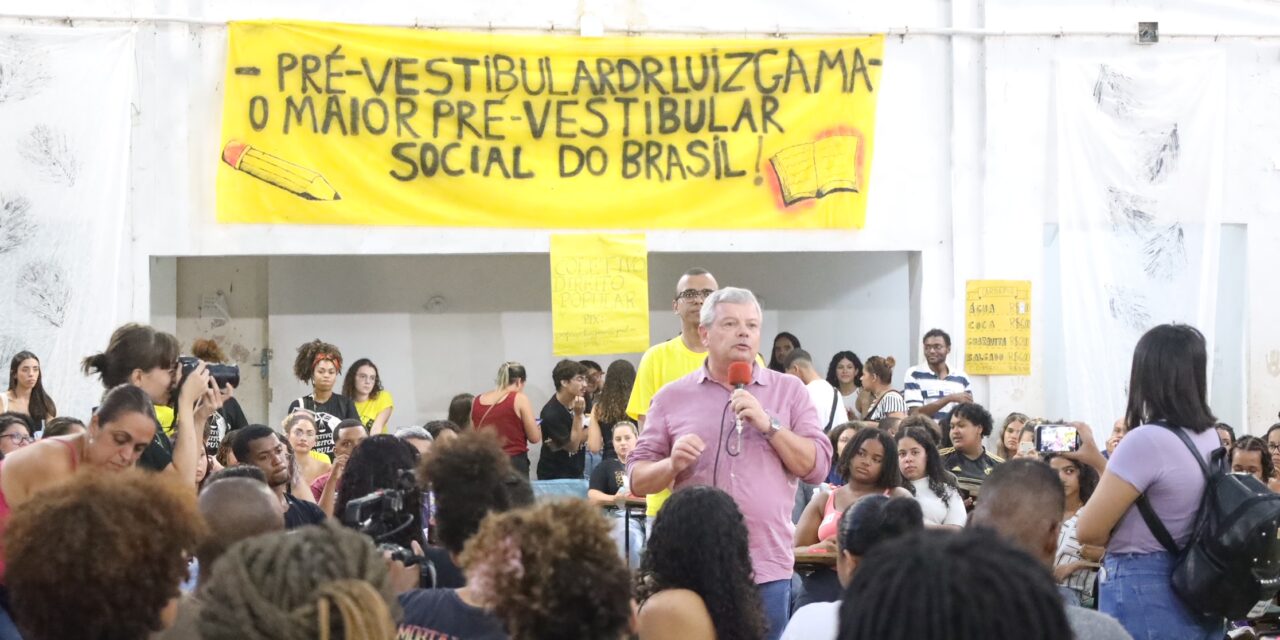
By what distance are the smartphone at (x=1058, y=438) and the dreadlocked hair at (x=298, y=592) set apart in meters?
3.96

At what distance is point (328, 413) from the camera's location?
8.61 meters

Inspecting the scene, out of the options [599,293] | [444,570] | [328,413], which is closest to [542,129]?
[599,293]

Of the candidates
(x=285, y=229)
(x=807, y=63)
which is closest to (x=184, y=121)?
(x=285, y=229)

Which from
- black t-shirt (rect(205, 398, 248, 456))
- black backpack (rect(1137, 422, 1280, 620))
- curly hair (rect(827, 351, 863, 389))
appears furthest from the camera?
A: curly hair (rect(827, 351, 863, 389))

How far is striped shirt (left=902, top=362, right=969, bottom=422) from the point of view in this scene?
996 centimetres

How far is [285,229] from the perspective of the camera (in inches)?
384

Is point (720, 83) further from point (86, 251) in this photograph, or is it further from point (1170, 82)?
point (86, 251)

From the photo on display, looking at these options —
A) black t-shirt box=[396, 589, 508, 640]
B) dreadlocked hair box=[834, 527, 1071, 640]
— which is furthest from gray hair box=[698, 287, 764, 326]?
dreadlocked hair box=[834, 527, 1071, 640]

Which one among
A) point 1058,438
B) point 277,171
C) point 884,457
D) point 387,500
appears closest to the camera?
point 387,500

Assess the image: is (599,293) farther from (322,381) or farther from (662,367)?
(662,367)

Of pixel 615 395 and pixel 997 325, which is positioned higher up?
pixel 997 325

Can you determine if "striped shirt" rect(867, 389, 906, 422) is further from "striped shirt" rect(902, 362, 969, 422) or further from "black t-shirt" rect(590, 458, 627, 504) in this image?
"black t-shirt" rect(590, 458, 627, 504)

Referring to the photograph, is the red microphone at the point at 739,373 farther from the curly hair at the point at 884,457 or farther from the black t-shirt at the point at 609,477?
the black t-shirt at the point at 609,477

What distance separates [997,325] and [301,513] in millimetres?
6963
